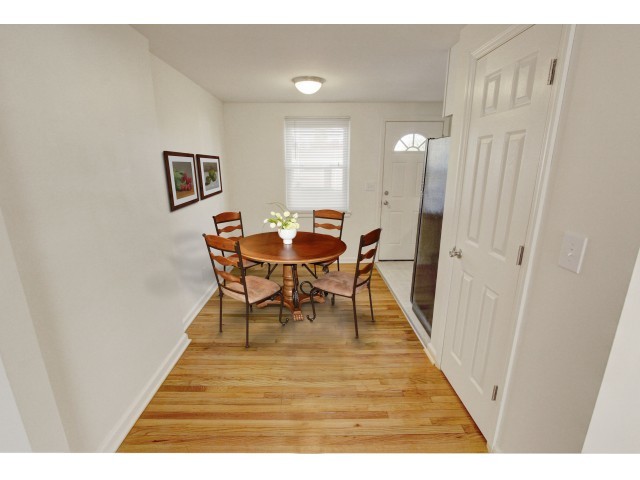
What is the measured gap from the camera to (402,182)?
402cm

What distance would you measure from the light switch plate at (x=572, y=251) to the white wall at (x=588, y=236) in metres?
0.02

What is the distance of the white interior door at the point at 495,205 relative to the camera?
1142 millimetres

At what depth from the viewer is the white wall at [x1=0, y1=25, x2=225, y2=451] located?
1017 millimetres

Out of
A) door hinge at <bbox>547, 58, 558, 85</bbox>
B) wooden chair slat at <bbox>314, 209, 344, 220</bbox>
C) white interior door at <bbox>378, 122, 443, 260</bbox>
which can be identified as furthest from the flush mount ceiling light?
door hinge at <bbox>547, 58, 558, 85</bbox>

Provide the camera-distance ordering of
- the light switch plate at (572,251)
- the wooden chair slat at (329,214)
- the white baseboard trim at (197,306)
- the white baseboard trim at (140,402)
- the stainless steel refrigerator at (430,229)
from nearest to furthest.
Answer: the light switch plate at (572,251) → the white baseboard trim at (140,402) → the stainless steel refrigerator at (430,229) → the white baseboard trim at (197,306) → the wooden chair slat at (329,214)

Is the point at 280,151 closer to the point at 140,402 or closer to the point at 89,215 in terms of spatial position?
the point at 89,215

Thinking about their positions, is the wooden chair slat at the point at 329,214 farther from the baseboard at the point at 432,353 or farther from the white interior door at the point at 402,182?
the baseboard at the point at 432,353

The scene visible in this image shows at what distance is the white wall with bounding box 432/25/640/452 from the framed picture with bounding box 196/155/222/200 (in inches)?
113

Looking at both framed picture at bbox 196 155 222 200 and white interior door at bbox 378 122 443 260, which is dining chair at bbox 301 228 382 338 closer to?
framed picture at bbox 196 155 222 200

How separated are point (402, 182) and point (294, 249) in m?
2.25

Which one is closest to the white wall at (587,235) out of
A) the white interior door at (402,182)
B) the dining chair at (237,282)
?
the dining chair at (237,282)

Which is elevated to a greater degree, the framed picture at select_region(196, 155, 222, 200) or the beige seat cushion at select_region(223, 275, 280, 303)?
the framed picture at select_region(196, 155, 222, 200)
